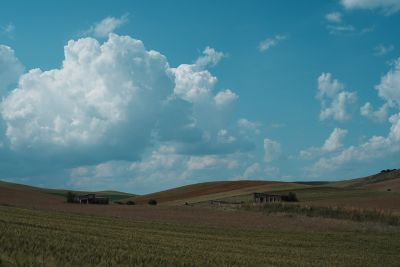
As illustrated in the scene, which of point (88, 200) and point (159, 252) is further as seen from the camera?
point (88, 200)

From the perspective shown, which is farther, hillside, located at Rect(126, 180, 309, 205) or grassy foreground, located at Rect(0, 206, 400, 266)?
hillside, located at Rect(126, 180, 309, 205)

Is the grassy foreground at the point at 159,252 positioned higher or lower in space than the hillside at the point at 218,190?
lower

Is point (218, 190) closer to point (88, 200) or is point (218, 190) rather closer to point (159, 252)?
point (88, 200)

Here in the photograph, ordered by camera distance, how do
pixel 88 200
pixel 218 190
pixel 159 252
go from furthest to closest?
pixel 218 190 < pixel 88 200 < pixel 159 252

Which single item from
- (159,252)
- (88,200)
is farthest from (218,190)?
(159,252)

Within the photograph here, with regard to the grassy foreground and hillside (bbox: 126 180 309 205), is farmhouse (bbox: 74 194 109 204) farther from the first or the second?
the grassy foreground

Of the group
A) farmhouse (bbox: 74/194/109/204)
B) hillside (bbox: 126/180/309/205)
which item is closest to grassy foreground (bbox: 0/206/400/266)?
farmhouse (bbox: 74/194/109/204)

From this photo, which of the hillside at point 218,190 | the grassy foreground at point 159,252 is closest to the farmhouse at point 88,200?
the hillside at point 218,190

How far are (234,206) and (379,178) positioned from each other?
91.1 meters

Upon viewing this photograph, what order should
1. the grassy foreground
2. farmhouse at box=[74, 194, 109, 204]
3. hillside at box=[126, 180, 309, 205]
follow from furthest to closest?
hillside at box=[126, 180, 309, 205]
farmhouse at box=[74, 194, 109, 204]
the grassy foreground

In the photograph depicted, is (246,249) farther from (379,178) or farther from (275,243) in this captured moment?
(379,178)

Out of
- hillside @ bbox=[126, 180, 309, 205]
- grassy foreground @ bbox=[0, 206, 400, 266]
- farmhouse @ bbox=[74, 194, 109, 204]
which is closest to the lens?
grassy foreground @ bbox=[0, 206, 400, 266]

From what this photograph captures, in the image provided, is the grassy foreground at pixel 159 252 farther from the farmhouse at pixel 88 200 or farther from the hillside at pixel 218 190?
the hillside at pixel 218 190

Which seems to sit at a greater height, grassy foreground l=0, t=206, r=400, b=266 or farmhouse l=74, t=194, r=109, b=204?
farmhouse l=74, t=194, r=109, b=204
